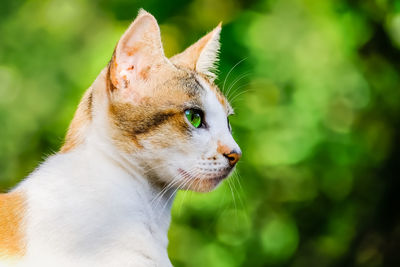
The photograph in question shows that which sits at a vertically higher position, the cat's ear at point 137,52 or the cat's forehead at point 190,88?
the cat's ear at point 137,52

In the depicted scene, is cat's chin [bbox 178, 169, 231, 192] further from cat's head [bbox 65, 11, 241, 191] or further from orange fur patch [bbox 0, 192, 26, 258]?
orange fur patch [bbox 0, 192, 26, 258]

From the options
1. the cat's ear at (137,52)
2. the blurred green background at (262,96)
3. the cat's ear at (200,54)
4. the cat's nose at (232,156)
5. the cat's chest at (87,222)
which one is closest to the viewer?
the cat's chest at (87,222)

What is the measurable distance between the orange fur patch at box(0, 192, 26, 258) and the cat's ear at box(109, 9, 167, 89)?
0.45 metres

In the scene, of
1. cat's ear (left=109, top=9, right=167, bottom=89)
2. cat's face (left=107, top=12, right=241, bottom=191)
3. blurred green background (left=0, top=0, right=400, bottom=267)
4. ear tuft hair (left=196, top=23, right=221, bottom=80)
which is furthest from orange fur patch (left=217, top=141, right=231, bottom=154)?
blurred green background (left=0, top=0, right=400, bottom=267)

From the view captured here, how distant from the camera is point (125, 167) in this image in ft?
5.96

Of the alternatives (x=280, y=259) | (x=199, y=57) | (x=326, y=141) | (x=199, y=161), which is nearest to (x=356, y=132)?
(x=326, y=141)

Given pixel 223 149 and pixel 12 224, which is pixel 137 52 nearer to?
pixel 223 149

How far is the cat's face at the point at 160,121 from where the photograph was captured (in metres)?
1.83

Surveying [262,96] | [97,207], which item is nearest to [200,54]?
A: [97,207]

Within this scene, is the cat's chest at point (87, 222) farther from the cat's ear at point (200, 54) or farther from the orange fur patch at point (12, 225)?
the cat's ear at point (200, 54)

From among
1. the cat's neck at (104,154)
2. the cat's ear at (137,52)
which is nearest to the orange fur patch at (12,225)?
the cat's neck at (104,154)

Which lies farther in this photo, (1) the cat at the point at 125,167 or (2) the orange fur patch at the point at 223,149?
(2) the orange fur patch at the point at 223,149

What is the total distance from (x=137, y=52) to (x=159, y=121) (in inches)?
8.7

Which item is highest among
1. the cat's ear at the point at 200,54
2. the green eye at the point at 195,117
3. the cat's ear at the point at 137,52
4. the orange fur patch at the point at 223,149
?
the cat's ear at the point at 137,52
